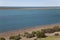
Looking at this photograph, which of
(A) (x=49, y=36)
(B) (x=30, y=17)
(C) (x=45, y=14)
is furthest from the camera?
(C) (x=45, y=14)

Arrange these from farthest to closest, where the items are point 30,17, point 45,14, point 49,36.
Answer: point 45,14, point 30,17, point 49,36

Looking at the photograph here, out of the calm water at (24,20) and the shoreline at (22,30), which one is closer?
the shoreline at (22,30)

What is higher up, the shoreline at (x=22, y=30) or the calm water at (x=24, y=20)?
the calm water at (x=24, y=20)

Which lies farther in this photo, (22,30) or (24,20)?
(24,20)

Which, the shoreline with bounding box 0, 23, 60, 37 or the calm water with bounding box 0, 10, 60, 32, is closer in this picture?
the shoreline with bounding box 0, 23, 60, 37

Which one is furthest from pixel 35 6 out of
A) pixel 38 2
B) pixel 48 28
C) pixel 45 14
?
pixel 48 28

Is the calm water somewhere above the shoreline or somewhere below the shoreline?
above

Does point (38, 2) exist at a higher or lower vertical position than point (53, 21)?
higher

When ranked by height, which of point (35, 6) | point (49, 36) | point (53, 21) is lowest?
point (49, 36)

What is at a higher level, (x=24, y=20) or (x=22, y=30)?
(x=24, y=20)

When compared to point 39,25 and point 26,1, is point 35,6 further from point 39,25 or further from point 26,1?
point 39,25

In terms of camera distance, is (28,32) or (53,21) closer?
(28,32)
